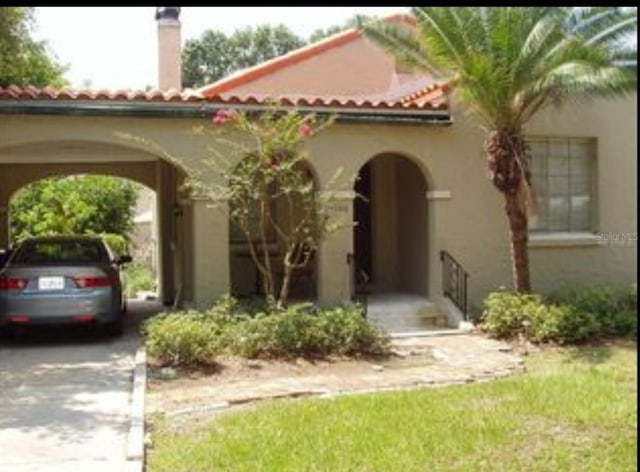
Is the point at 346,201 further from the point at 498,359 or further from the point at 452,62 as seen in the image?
the point at 498,359

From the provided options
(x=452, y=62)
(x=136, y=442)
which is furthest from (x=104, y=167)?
(x=136, y=442)

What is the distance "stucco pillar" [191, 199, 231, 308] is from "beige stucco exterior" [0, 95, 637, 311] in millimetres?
15

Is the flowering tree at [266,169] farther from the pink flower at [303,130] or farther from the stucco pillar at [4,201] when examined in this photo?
the stucco pillar at [4,201]

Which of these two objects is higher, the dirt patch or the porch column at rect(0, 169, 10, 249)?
the porch column at rect(0, 169, 10, 249)

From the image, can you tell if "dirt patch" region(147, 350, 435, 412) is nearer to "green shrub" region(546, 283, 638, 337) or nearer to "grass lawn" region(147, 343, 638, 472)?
"grass lawn" region(147, 343, 638, 472)

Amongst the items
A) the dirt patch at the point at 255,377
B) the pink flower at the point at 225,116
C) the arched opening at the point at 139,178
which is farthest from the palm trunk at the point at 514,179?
the arched opening at the point at 139,178

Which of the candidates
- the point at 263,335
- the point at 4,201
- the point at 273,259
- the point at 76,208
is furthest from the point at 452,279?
the point at 76,208

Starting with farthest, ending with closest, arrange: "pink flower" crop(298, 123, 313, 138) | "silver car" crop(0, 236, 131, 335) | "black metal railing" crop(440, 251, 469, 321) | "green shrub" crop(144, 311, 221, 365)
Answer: "black metal railing" crop(440, 251, 469, 321) → "silver car" crop(0, 236, 131, 335) → "pink flower" crop(298, 123, 313, 138) → "green shrub" crop(144, 311, 221, 365)

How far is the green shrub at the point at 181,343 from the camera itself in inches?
390

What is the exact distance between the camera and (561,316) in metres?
11.7

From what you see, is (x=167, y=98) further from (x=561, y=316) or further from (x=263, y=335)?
(x=561, y=316)

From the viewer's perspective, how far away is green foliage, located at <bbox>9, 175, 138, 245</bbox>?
85.2 feet

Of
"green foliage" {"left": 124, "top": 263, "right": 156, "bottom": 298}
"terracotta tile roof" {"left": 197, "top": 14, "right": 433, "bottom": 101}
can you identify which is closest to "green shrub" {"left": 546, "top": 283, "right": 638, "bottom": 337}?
"terracotta tile roof" {"left": 197, "top": 14, "right": 433, "bottom": 101}

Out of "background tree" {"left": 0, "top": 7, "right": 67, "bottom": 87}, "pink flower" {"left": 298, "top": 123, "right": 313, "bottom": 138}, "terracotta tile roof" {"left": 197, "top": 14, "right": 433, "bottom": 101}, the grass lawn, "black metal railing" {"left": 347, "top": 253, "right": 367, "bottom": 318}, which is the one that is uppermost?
"terracotta tile roof" {"left": 197, "top": 14, "right": 433, "bottom": 101}
